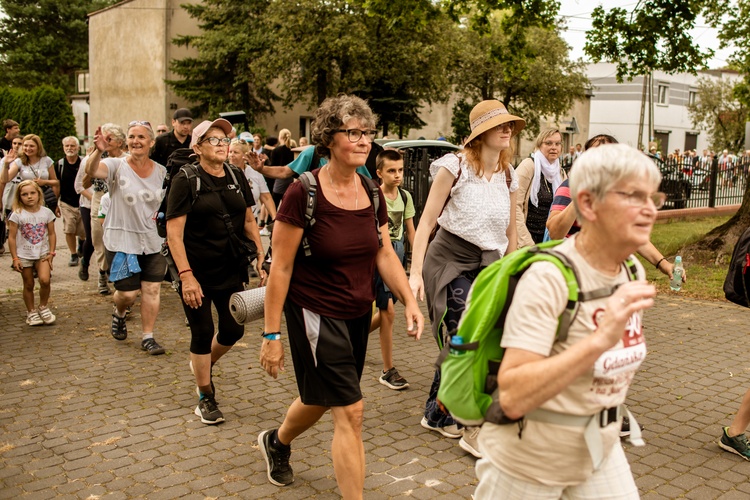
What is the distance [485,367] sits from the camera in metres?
2.28

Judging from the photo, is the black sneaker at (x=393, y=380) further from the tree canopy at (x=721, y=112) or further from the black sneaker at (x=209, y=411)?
the tree canopy at (x=721, y=112)

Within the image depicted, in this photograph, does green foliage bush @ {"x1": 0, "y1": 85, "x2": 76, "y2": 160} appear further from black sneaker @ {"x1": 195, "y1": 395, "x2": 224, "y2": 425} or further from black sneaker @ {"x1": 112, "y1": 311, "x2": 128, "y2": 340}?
black sneaker @ {"x1": 195, "y1": 395, "x2": 224, "y2": 425}

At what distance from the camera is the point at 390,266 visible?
153 inches

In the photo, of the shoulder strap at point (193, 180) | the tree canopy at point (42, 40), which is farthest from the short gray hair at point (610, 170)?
the tree canopy at point (42, 40)

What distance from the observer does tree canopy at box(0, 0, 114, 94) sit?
5859 cm

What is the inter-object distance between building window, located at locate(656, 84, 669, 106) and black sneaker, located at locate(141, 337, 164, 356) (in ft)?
203

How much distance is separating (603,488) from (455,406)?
1.73 feet

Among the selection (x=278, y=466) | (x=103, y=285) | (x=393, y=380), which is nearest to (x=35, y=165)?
(x=103, y=285)

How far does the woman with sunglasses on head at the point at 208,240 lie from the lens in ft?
16.3

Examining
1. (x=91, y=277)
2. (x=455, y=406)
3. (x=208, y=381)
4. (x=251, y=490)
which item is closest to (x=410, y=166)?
(x=91, y=277)

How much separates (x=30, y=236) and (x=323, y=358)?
18.3ft

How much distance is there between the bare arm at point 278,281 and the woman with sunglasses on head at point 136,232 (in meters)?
3.56

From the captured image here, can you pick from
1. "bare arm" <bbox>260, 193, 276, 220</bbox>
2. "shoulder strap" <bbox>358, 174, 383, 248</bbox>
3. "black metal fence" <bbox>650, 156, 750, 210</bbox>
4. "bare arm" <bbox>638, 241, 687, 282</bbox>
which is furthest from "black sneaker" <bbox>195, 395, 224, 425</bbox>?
"black metal fence" <bbox>650, 156, 750, 210</bbox>

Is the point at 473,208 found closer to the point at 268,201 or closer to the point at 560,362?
the point at 560,362
